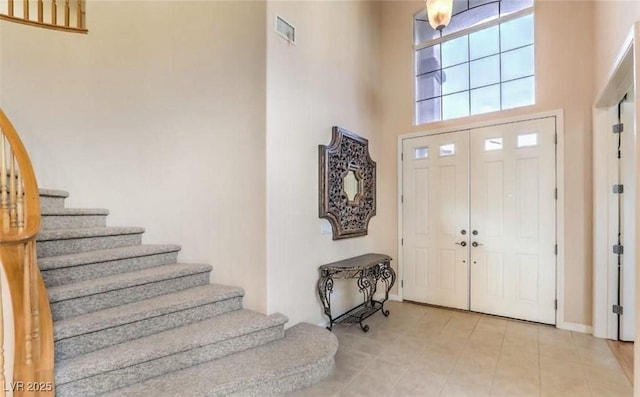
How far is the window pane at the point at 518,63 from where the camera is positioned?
11.8ft

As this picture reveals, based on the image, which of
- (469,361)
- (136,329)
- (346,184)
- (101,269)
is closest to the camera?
(136,329)

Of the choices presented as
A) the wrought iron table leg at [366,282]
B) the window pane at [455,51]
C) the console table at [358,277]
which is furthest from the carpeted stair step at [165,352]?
the window pane at [455,51]

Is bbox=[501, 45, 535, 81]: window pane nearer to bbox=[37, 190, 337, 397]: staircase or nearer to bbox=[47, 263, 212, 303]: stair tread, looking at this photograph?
bbox=[37, 190, 337, 397]: staircase

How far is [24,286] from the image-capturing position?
5.29ft

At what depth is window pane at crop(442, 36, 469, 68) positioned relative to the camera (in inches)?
161

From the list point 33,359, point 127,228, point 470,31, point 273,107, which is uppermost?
point 470,31

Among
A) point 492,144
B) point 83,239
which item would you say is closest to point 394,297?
point 492,144

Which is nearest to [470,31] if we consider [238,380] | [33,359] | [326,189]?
[326,189]

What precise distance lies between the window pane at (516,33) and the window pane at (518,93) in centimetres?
46

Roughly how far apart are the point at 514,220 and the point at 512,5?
2656 millimetres

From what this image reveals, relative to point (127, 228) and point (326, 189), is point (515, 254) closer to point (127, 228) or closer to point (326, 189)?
point (326, 189)

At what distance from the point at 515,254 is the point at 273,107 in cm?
324

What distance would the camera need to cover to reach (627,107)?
2.96 meters

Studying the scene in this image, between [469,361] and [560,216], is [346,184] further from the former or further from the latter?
[560,216]
